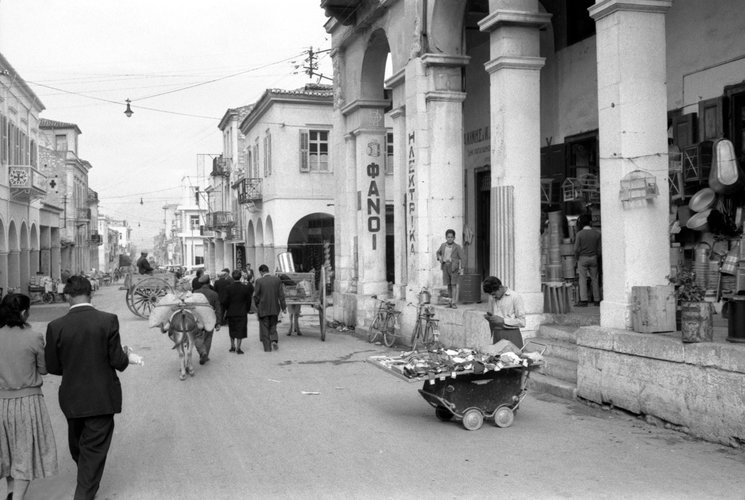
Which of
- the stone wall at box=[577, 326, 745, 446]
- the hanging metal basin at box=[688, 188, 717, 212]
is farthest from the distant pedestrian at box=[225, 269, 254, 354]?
the hanging metal basin at box=[688, 188, 717, 212]

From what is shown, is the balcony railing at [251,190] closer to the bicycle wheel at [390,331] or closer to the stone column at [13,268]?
the stone column at [13,268]

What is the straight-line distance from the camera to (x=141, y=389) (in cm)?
1125

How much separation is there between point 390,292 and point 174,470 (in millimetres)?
12497

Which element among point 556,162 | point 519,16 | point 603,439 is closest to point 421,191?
point 556,162

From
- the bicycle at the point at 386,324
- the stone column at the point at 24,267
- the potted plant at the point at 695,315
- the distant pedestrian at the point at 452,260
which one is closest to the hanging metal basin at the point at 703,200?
the distant pedestrian at the point at 452,260

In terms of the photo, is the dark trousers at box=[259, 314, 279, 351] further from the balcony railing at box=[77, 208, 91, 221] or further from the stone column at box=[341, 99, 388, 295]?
the balcony railing at box=[77, 208, 91, 221]

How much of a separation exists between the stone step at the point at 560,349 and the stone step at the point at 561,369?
57 millimetres

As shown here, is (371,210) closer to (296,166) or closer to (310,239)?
(296,166)

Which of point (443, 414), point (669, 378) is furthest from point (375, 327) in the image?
point (669, 378)

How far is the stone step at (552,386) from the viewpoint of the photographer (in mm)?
9656

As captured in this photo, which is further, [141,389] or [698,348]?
[141,389]

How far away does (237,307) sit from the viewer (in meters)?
14.7

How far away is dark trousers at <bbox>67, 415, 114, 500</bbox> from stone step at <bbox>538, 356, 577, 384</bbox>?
19.9 feet

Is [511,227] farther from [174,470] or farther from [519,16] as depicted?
[174,470]
